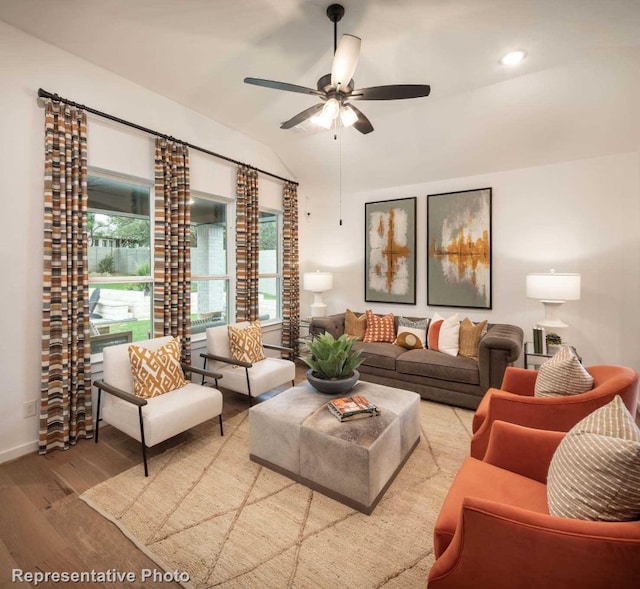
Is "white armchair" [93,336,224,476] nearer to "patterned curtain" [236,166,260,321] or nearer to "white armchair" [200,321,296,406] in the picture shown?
"white armchair" [200,321,296,406]

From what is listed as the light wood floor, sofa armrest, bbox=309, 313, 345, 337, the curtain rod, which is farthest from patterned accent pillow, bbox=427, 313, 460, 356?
the curtain rod

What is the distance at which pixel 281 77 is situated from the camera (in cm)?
309

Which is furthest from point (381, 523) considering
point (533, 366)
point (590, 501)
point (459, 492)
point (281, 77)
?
point (281, 77)

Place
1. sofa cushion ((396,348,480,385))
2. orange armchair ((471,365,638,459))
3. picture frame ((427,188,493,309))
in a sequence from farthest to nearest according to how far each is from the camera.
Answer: picture frame ((427,188,493,309)) → sofa cushion ((396,348,480,385)) → orange armchair ((471,365,638,459))

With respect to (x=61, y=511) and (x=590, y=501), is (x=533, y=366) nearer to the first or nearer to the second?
(x=590, y=501)

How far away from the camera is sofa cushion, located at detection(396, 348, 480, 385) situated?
3441mm

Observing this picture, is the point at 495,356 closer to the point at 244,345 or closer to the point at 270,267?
the point at 244,345

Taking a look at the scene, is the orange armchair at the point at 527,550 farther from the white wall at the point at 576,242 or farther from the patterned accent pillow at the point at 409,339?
the white wall at the point at 576,242

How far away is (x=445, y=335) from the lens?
3898 mm

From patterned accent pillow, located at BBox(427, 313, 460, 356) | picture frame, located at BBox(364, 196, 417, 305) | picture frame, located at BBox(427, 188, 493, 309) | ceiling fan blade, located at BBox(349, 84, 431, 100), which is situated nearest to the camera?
ceiling fan blade, located at BBox(349, 84, 431, 100)

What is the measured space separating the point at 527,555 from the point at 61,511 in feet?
8.09

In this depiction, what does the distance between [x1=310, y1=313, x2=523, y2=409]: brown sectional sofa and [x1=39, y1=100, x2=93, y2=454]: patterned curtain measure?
2926 mm

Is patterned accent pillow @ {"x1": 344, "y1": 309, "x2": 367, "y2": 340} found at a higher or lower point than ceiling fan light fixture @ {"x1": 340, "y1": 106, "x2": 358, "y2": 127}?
lower

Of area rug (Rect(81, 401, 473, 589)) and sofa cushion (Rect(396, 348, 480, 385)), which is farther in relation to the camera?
sofa cushion (Rect(396, 348, 480, 385))
